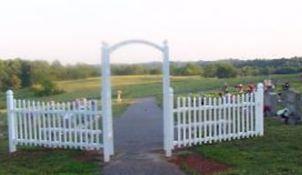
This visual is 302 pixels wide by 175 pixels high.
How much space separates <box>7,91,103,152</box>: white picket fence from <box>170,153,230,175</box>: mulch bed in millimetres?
1886

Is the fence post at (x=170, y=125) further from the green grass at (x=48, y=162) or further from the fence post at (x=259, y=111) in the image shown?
the fence post at (x=259, y=111)

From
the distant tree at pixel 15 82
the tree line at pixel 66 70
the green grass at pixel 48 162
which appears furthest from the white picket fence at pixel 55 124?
the distant tree at pixel 15 82

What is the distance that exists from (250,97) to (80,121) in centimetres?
437

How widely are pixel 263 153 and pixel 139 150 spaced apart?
2.83 meters

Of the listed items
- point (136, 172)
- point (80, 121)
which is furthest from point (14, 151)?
point (136, 172)

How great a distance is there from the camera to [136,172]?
11.1 meters

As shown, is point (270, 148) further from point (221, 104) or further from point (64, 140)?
point (64, 140)

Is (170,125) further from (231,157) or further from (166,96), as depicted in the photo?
(231,157)

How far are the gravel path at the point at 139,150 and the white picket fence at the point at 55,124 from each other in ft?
2.51

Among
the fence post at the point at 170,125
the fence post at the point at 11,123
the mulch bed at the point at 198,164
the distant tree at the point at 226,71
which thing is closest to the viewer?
the mulch bed at the point at 198,164

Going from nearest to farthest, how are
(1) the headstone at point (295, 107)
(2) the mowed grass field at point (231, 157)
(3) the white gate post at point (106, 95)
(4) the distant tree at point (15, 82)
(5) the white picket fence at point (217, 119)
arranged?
(2) the mowed grass field at point (231, 157), (3) the white gate post at point (106, 95), (5) the white picket fence at point (217, 119), (1) the headstone at point (295, 107), (4) the distant tree at point (15, 82)

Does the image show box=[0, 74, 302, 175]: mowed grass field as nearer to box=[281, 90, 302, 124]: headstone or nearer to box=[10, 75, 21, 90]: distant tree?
box=[281, 90, 302, 124]: headstone

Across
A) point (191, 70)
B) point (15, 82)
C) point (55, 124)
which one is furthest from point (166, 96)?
point (191, 70)

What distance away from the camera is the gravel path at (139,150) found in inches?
447
